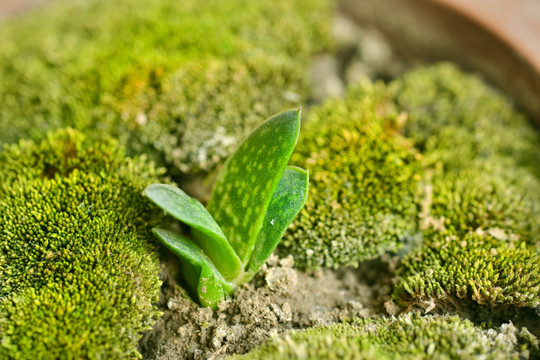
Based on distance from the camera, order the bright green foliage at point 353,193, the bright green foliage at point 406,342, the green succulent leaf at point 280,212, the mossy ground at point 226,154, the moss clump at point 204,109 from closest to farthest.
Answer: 1. the bright green foliage at point 406,342
2. the mossy ground at point 226,154
3. the green succulent leaf at point 280,212
4. the bright green foliage at point 353,193
5. the moss clump at point 204,109

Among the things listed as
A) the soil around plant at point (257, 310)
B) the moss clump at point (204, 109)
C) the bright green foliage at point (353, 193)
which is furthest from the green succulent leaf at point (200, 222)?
the moss clump at point (204, 109)

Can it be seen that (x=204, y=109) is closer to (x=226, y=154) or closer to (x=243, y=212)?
(x=226, y=154)

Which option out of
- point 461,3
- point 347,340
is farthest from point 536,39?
point 347,340

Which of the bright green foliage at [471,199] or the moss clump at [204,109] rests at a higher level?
the bright green foliage at [471,199]

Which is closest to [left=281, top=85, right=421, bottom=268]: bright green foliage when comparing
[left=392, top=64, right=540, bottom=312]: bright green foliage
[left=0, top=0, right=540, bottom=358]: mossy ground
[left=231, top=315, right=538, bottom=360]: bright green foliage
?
[left=0, top=0, right=540, bottom=358]: mossy ground

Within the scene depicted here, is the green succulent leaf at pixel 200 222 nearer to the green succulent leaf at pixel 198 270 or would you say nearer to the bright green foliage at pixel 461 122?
the green succulent leaf at pixel 198 270

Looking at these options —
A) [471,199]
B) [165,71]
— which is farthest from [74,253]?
[471,199]

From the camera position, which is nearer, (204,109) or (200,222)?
(200,222)
